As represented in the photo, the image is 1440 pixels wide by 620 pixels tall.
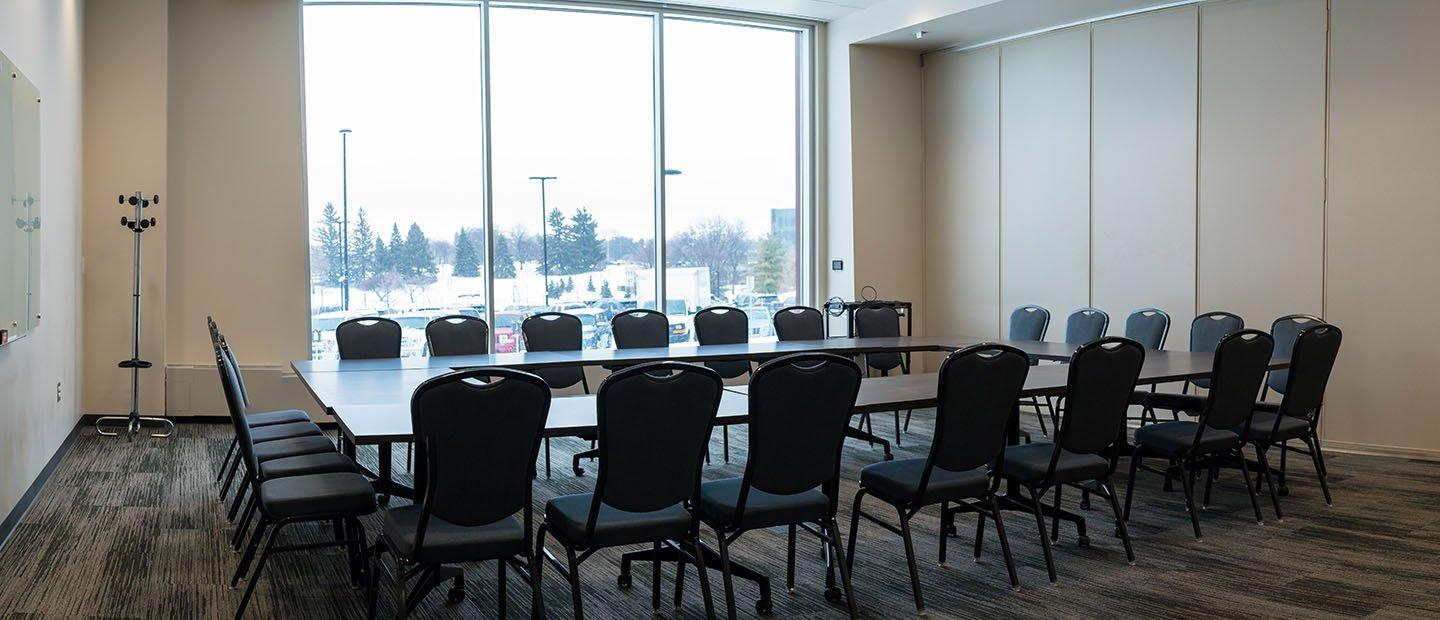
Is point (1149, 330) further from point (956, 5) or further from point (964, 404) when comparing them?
point (964, 404)

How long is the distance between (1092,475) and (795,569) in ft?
4.44

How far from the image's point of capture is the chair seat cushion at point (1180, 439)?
5098mm

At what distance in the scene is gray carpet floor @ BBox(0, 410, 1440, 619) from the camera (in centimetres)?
389

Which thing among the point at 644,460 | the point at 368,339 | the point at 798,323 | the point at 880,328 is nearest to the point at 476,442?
the point at 644,460

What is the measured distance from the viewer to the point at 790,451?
3666 millimetres

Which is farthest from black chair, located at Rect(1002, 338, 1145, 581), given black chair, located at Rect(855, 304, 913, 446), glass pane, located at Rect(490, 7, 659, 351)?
glass pane, located at Rect(490, 7, 659, 351)

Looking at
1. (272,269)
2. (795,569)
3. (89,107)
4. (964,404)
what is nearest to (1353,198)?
(964,404)

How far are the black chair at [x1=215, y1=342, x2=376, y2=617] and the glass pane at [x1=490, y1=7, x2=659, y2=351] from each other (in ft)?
16.0

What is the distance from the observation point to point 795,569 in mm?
4352

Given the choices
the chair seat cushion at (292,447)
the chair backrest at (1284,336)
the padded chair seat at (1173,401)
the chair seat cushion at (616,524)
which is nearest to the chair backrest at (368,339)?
the chair seat cushion at (292,447)

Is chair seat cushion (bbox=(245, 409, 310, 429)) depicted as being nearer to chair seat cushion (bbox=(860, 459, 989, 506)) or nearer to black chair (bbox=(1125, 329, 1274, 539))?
chair seat cushion (bbox=(860, 459, 989, 506))

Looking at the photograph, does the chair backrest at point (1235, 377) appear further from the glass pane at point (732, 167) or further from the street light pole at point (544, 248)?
the street light pole at point (544, 248)

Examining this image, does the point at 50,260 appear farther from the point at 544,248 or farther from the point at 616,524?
the point at 616,524

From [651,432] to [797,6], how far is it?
6.75 meters
